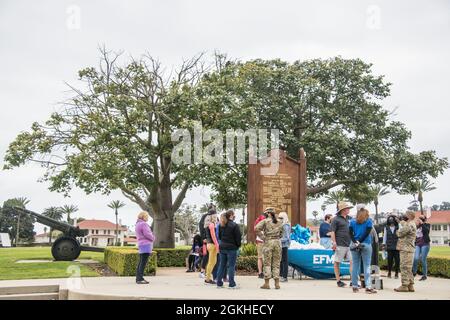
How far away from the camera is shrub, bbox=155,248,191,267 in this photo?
1809 centimetres

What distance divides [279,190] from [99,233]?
83211 millimetres

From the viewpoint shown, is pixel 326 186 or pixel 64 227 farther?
pixel 326 186

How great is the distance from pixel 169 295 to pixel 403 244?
501 cm

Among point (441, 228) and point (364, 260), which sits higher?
point (364, 260)

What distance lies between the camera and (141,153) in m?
20.0

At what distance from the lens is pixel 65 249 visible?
18422mm

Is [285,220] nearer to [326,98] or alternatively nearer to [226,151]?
[226,151]

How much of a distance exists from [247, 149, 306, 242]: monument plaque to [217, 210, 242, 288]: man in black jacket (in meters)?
6.07

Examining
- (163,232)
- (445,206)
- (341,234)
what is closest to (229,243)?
(341,234)

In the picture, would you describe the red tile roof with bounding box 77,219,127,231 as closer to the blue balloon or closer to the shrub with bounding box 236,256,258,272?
the shrub with bounding box 236,256,258,272

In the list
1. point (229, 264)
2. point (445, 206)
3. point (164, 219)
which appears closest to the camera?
point (229, 264)

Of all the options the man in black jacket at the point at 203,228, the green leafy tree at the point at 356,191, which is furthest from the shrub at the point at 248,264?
the green leafy tree at the point at 356,191

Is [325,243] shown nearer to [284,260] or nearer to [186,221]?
[284,260]
